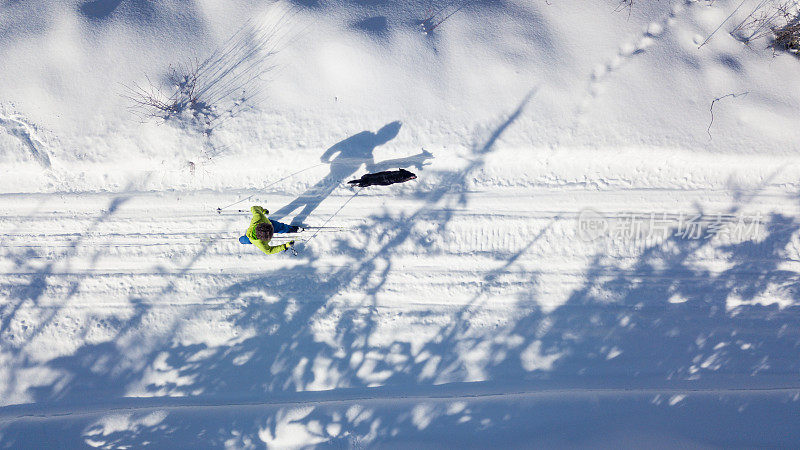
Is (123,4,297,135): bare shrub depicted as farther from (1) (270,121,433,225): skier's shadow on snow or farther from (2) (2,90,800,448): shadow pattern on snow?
(2) (2,90,800,448): shadow pattern on snow

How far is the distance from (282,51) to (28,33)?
3.74 m

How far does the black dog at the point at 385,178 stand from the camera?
647cm

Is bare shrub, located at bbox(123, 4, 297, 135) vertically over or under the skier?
over

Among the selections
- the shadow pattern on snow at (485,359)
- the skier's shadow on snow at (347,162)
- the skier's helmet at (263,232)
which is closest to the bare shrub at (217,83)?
the skier's shadow on snow at (347,162)

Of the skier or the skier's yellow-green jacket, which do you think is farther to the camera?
the skier's yellow-green jacket

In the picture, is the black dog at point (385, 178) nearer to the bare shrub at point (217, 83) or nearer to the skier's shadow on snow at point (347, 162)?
the skier's shadow on snow at point (347, 162)

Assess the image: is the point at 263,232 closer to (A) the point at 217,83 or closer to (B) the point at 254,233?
(B) the point at 254,233

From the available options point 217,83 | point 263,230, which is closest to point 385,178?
point 263,230

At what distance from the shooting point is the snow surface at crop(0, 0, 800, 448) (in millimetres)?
6516

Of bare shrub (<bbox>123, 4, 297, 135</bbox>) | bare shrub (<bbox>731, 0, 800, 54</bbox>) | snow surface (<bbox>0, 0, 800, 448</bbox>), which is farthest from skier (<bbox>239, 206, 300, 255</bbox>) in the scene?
bare shrub (<bbox>731, 0, 800, 54</bbox>)

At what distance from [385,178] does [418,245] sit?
1183 millimetres

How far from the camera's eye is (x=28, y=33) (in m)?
6.42

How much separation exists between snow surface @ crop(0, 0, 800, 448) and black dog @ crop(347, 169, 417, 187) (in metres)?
0.25

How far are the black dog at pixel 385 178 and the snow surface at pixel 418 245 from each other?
0.81 ft
